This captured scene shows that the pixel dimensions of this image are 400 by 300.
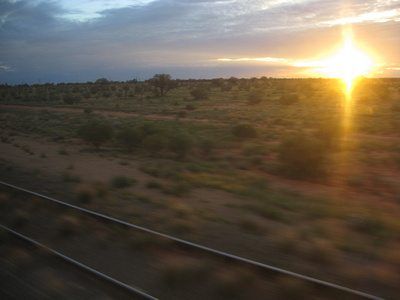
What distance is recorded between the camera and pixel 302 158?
21.2 meters

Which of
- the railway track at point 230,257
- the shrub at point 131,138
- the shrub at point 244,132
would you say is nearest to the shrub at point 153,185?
the railway track at point 230,257

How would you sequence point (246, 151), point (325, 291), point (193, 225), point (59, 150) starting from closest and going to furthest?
1. point (325, 291)
2. point (193, 225)
3. point (246, 151)
4. point (59, 150)

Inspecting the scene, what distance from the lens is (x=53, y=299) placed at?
8.41 meters

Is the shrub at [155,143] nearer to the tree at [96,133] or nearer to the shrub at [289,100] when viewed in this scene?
the tree at [96,133]

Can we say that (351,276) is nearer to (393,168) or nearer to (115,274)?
(115,274)

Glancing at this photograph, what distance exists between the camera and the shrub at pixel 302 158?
824 inches

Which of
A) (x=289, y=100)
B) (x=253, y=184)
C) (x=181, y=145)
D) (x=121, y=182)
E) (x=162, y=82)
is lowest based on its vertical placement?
(x=253, y=184)

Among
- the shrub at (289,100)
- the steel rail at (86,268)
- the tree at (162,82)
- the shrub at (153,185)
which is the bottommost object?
the shrub at (153,185)

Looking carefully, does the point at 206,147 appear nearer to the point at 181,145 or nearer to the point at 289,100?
the point at 181,145

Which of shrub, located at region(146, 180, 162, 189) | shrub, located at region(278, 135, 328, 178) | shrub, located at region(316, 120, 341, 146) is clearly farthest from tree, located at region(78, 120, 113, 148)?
shrub, located at region(146, 180, 162, 189)

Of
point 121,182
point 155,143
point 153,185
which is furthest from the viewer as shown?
point 155,143

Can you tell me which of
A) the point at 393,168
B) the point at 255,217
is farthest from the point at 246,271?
the point at 393,168

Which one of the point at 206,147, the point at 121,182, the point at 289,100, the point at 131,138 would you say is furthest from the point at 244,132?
the point at 289,100

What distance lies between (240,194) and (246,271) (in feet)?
26.3
